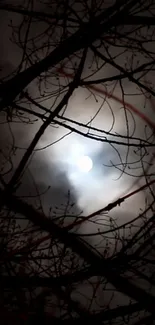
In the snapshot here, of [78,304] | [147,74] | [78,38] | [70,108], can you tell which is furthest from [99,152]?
[78,304]

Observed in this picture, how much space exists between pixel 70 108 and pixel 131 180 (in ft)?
1.10

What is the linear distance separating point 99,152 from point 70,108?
0.18 metres

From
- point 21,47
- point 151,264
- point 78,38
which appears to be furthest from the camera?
→ point 151,264

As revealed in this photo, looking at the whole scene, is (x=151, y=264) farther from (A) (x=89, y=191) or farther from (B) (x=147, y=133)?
(B) (x=147, y=133)

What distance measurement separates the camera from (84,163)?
1.41 meters

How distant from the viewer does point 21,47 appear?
4.51ft

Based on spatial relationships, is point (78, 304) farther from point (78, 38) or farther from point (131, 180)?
point (78, 38)

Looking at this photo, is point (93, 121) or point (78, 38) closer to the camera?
point (78, 38)

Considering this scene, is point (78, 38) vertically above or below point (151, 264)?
above

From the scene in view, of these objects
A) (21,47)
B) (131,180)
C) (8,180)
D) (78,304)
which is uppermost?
(21,47)

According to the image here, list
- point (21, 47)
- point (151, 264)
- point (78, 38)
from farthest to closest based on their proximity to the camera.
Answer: point (151, 264) < point (21, 47) < point (78, 38)

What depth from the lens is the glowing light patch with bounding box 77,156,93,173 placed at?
1410mm

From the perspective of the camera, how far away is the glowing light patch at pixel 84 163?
1.41 meters

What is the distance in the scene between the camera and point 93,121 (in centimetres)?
142
